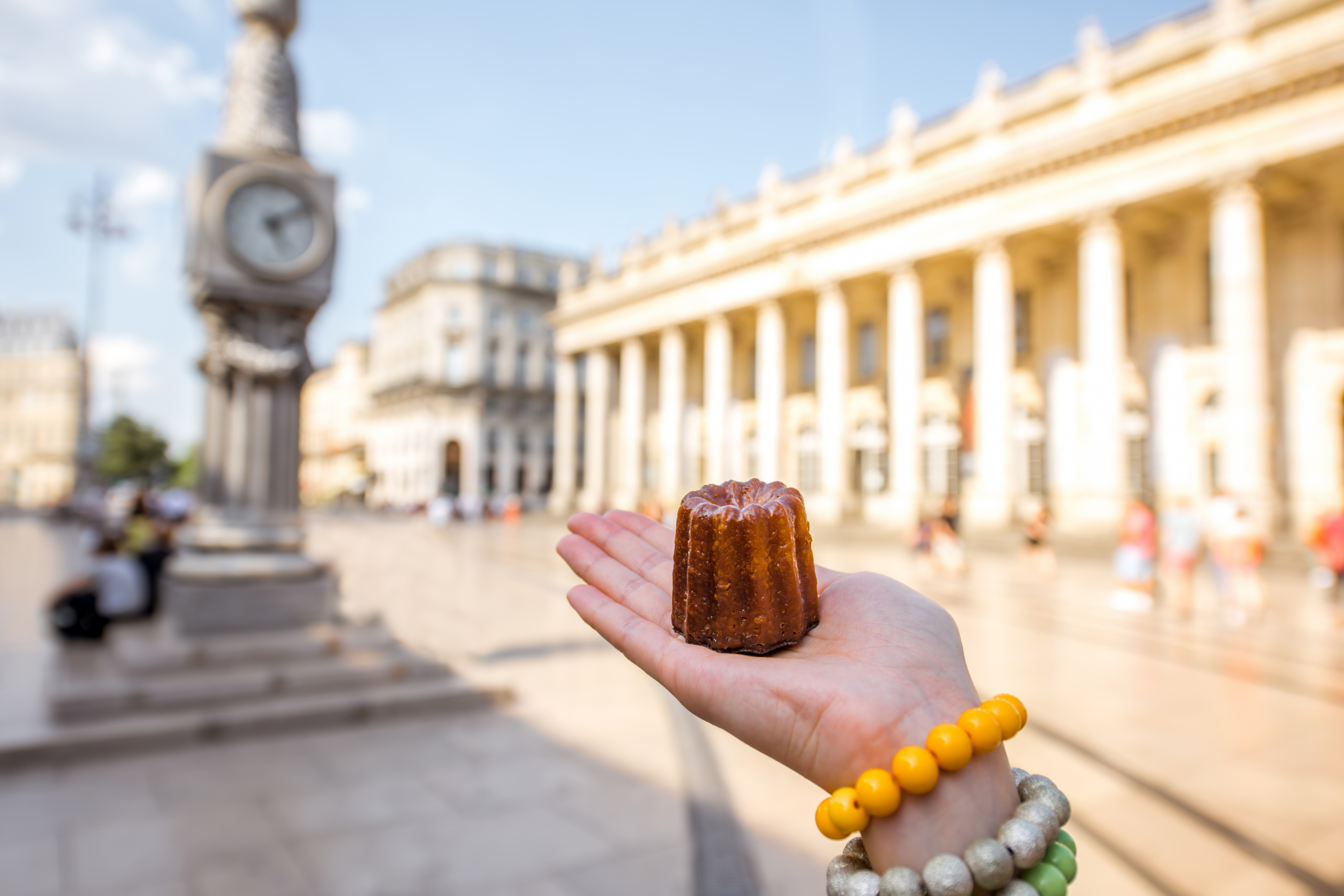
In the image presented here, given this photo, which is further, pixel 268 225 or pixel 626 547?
pixel 268 225

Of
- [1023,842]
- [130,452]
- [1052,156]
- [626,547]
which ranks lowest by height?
[1023,842]

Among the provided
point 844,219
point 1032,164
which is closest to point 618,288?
point 844,219

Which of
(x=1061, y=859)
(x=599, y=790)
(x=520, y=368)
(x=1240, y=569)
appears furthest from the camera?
(x=520, y=368)

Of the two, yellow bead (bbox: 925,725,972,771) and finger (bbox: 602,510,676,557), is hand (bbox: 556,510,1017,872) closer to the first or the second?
yellow bead (bbox: 925,725,972,771)

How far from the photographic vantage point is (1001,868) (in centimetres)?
138

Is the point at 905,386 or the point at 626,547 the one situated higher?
the point at 905,386

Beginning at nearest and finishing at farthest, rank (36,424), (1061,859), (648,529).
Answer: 1. (1061,859)
2. (648,529)
3. (36,424)

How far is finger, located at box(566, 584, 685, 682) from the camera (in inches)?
75.6

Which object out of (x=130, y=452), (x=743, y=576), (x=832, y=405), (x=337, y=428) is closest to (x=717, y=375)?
(x=832, y=405)

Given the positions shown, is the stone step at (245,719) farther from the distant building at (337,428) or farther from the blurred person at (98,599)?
the distant building at (337,428)

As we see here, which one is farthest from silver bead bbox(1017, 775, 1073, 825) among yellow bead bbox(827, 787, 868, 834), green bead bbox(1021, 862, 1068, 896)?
yellow bead bbox(827, 787, 868, 834)

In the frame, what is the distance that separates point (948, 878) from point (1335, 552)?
608 inches

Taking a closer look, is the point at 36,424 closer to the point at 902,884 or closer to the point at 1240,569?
the point at 1240,569

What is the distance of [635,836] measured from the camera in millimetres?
4664
